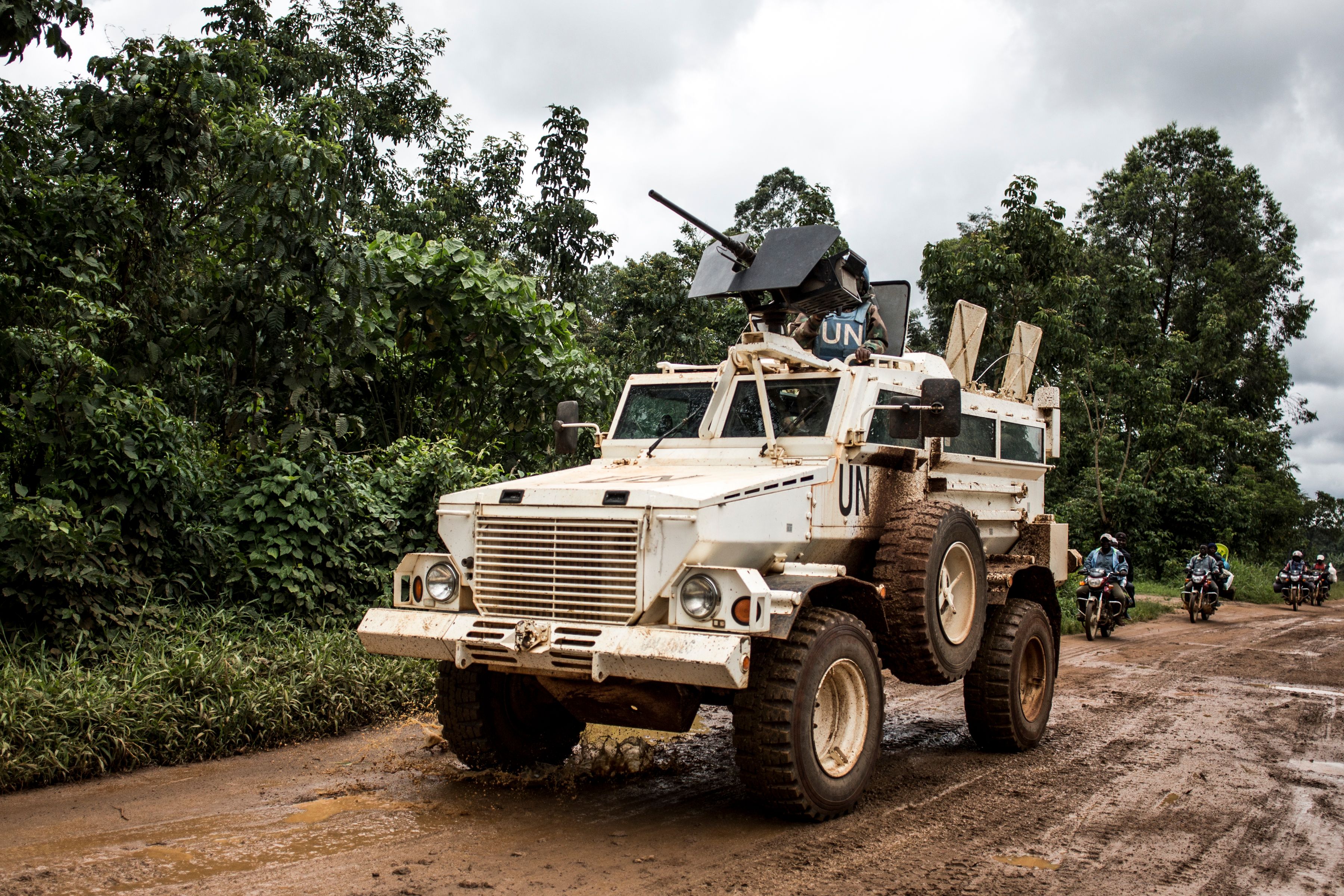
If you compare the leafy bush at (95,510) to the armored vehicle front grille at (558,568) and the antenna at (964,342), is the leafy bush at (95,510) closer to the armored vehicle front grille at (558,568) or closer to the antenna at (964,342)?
the armored vehicle front grille at (558,568)

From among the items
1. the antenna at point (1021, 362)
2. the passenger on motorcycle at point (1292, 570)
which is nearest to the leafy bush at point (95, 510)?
the antenna at point (1021, 362)

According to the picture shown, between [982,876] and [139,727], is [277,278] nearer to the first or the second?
[139,727]

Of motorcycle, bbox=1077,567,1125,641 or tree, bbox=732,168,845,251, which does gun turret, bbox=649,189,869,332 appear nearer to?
motorcycle, bbox=1077,567,1125,641

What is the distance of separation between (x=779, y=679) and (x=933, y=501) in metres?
1.87

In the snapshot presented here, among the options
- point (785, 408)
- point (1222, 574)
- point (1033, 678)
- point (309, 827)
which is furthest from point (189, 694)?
point (1222, 574)

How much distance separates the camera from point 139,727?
6066 millimetres

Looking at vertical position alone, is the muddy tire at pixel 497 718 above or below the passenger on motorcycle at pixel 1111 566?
below

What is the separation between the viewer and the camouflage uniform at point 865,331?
7.18 m

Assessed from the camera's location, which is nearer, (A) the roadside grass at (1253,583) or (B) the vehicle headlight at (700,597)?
(B) the vehicle headlight at (700,597)

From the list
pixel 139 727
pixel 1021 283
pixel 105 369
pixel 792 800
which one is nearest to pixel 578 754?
pixel 792 800

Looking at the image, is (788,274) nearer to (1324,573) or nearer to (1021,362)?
(1021,362)

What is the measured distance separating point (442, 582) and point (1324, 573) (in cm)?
2171

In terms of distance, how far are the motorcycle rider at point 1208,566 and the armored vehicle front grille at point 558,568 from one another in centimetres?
1476

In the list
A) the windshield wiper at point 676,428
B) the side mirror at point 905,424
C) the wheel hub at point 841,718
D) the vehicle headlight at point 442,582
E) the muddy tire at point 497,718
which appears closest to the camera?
the wheel hub at point 841,718
